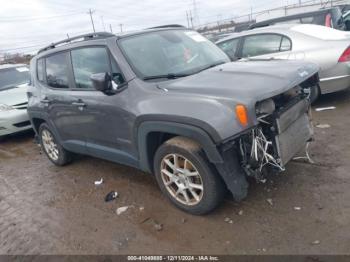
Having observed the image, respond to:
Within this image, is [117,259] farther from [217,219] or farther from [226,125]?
[226,125]

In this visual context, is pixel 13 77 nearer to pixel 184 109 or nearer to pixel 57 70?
pixel 57 70

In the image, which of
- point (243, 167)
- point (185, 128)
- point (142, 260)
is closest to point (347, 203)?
point (243, 167)

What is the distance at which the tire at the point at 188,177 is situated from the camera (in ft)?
10.6

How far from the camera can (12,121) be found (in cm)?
761

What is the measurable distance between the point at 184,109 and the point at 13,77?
800 centimetres

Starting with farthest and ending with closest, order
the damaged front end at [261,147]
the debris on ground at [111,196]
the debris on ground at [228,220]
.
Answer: the debris on ground at [111,196] < the debris on ground at [228,220] < the damaged front end at [261,147]

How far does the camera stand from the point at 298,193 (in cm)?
363

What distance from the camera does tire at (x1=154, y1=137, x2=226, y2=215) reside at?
3.22 meters

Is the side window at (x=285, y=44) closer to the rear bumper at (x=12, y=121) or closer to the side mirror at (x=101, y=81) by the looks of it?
the side mirror at (x=101, y=81)

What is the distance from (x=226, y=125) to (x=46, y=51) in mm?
3668

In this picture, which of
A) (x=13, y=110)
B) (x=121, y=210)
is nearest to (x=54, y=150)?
(x=121, y=210)

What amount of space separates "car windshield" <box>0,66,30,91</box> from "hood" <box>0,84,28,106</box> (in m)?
0.63

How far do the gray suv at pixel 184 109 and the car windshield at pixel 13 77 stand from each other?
5.13 metres

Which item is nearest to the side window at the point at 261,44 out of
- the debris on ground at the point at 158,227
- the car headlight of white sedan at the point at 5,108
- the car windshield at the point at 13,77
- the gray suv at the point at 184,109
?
the gray suv at the point at 184,109
